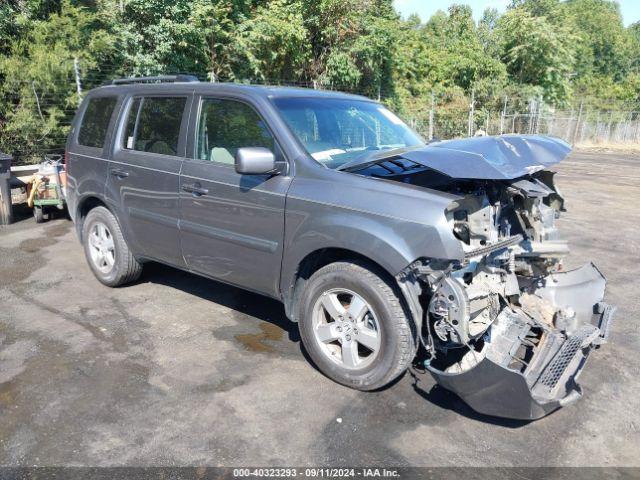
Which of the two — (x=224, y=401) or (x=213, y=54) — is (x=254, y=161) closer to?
(x=224, y=401)

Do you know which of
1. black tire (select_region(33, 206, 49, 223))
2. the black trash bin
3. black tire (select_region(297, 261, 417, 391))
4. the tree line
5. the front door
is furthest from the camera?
the tree line

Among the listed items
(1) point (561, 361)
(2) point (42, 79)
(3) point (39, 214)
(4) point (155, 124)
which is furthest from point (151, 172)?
(2) point (42, 79)

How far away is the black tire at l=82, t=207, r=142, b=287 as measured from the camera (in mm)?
5199

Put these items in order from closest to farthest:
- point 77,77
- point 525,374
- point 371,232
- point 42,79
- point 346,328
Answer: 1. point 525,374
2. point 371,232
3. point 346,328
4. point 42,79
5. point 77,77

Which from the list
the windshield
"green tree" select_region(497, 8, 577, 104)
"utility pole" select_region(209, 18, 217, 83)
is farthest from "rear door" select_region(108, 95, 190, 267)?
"green tree" select_region(497, 8, 577, 104)

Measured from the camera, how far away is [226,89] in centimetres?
421

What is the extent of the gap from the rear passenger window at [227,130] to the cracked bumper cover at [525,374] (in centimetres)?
206

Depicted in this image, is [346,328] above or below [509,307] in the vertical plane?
below

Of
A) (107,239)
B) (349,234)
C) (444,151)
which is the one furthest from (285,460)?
(107,239)

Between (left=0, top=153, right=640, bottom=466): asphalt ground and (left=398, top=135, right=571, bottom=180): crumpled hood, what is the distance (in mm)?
1504

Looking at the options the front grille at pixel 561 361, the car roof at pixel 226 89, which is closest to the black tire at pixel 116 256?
the car roof at pixel 226 89

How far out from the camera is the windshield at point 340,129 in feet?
12.9

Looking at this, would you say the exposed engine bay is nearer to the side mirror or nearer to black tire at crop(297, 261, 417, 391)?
black tire at crop(297, 261, 417, 391)

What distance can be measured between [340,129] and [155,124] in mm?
1701
